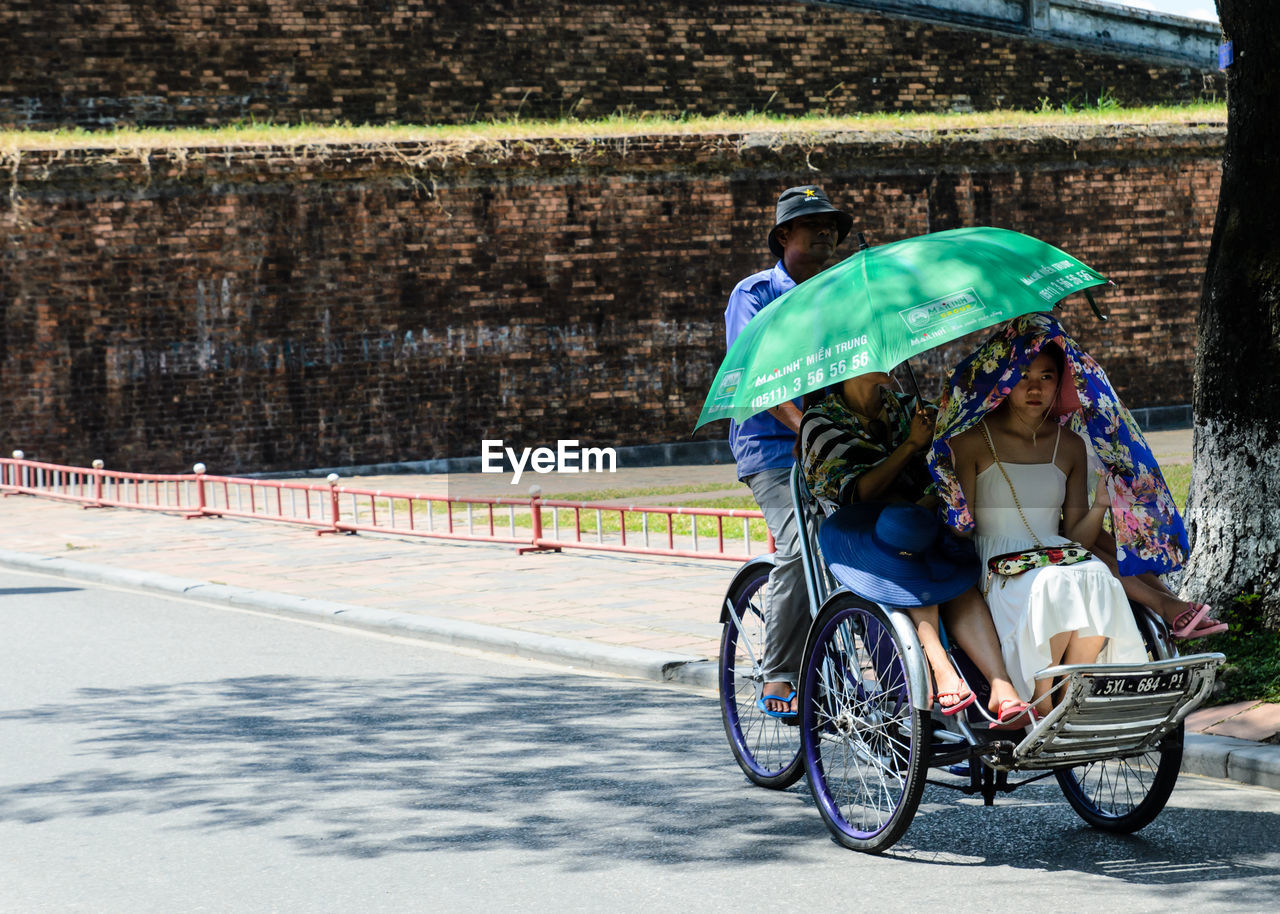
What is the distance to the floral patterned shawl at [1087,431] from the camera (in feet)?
16.7

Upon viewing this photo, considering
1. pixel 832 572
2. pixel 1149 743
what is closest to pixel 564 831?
pixel 832 572

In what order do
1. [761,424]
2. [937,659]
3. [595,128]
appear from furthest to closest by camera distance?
[595,128], [761,424], [937,659]

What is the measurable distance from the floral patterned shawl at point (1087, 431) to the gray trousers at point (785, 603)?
838 mm

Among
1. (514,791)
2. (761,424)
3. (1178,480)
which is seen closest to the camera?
(514,791)

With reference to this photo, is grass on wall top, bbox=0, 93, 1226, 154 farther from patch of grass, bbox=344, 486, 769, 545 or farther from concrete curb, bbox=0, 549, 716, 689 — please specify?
concrete curb, bbox=0, 549, 716, 689

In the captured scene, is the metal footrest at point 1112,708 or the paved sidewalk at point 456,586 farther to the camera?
the paved sidewalk at point 456,586

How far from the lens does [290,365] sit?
20609 mm

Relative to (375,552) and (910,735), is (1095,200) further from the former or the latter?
(910,735)

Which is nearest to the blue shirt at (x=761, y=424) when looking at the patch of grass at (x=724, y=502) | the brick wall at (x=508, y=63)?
the patch of grass at (x=724, y=502)

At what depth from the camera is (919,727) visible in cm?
485

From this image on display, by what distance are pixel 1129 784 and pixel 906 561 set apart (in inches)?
45.4

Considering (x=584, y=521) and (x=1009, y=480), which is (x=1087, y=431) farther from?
(x=584, y=521)

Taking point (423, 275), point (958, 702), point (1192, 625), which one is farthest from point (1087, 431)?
point (423, 275)

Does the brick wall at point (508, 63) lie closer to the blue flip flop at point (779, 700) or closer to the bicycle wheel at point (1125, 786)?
the blue flip flop at point (779, 700)
